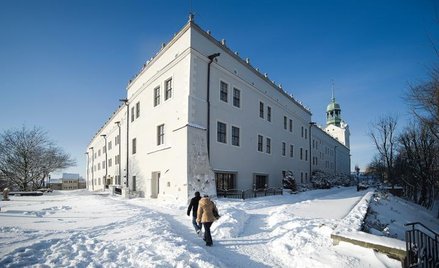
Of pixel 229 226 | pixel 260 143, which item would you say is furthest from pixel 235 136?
pixel 229 226

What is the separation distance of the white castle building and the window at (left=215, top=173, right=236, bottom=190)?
7cm

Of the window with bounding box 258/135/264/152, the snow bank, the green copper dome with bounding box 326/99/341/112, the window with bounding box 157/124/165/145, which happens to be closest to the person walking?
the snow bank

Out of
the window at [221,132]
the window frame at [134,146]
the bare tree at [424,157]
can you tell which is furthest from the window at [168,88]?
the bare tree at [424,157]

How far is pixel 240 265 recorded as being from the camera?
605 centimetres

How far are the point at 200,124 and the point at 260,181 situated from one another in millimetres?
9490

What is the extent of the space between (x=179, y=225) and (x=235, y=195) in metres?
9.42

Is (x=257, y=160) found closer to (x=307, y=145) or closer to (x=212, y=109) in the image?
(x=212, y=109)

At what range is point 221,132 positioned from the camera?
19.0 metres

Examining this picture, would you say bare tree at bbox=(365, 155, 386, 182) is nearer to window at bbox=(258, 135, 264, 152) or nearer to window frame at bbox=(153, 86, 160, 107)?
window at bbox=(258, 135, 264, 152)

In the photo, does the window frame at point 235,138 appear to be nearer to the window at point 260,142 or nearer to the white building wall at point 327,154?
the window at point 260,142

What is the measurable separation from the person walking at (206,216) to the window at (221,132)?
10.7 meters

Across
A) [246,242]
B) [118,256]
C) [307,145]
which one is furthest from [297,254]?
[307,145]

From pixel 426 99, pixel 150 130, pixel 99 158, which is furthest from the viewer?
pixel 99 158

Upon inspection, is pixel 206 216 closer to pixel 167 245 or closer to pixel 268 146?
pixel 167 245
